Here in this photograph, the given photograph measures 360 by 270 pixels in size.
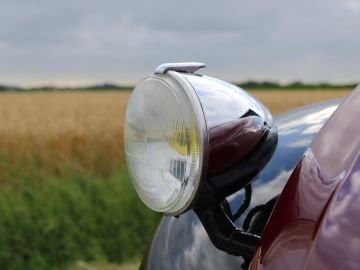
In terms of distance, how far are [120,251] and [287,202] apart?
11.9 feet

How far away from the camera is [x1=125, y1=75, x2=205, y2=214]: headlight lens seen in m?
1.15

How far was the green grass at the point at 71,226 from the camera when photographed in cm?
444

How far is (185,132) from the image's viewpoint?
1.16 metres

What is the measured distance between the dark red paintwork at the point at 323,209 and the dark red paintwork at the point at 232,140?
14 cm

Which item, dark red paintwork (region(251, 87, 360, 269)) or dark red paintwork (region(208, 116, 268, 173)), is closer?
dark red paintwork (region(251, 87, 360, 269))

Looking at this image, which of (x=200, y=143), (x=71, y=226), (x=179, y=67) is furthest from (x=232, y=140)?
(x=71, y=226)

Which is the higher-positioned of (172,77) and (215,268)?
(172,77)

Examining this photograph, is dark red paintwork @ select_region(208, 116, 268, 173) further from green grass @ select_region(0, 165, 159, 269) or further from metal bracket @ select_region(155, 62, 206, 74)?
green grass @ select_region(0, 165, 159, 269)

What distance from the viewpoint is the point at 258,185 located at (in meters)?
1.47

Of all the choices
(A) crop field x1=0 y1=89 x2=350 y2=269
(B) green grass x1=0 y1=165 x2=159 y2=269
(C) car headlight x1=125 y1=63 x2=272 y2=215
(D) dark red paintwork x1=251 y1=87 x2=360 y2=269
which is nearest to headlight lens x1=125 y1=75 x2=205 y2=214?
(C) car headlight x1=125 y1=63 x2=272 y2=215

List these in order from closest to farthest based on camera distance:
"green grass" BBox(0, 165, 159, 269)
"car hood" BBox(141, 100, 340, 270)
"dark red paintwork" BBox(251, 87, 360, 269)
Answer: "dark red paintwork" BBox(251, 87, 360, 269) < "car hood" BBox(141, 100, 340, 270) < "green grass" BBox(0, 165, 159, 269)

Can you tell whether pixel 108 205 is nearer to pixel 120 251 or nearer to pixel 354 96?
pixel 120 251

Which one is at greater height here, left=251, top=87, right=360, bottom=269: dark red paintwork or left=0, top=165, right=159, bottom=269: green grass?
left=251, top=87, right=360, bottom=269: dark red paintwork

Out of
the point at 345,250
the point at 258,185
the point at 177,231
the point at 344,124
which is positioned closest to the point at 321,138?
the point at 344,124
